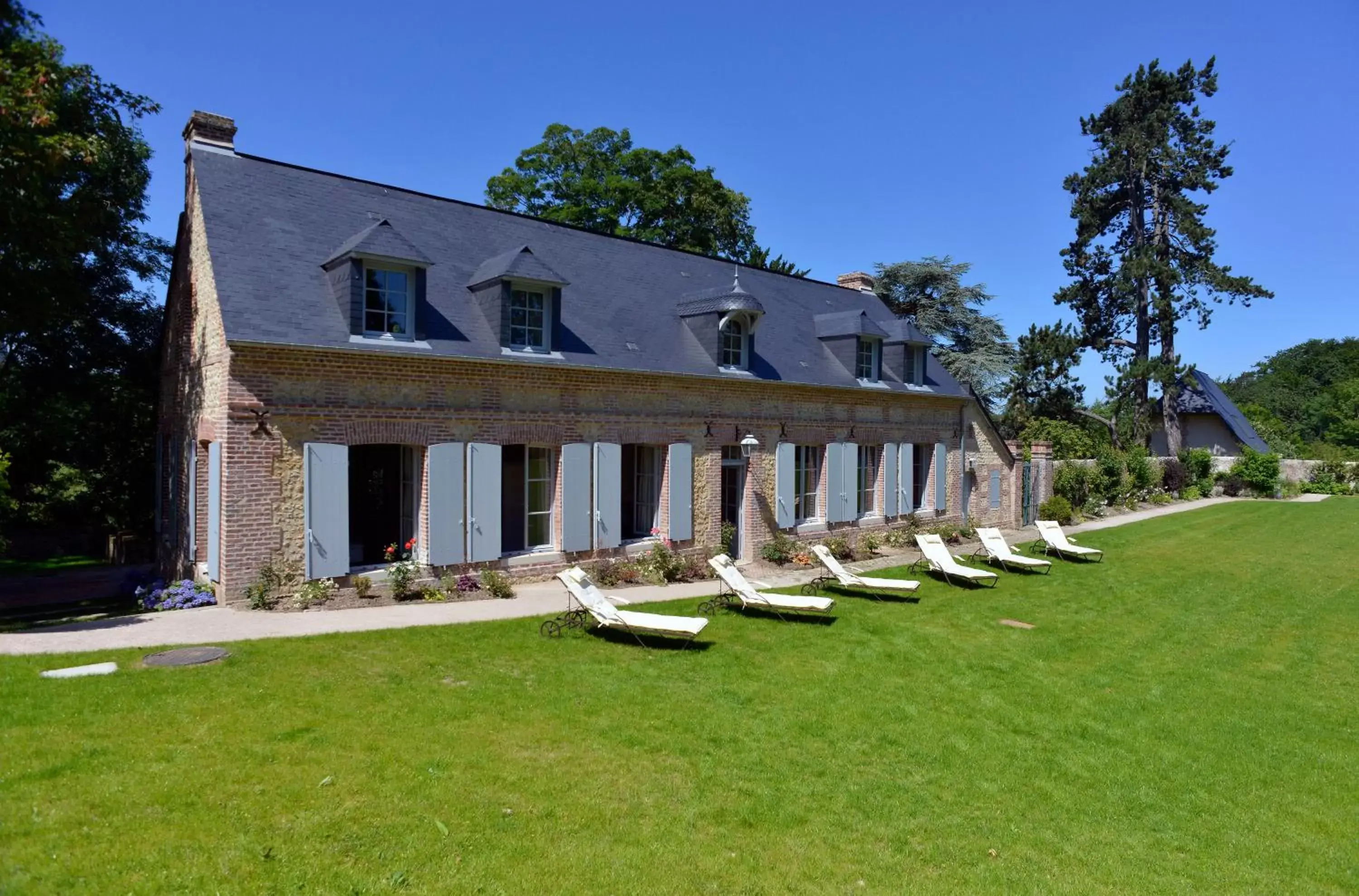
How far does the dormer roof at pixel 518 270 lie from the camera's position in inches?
484

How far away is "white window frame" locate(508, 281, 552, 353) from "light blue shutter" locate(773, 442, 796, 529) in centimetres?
562

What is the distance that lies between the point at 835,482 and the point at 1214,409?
1215 inches

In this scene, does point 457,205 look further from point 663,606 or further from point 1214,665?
point 1214,665

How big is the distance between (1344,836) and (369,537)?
46.0 feet

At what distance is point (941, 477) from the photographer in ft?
67.4

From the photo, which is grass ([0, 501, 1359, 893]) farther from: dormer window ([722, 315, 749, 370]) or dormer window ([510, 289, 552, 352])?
dormer window ([722, 315, 749, 370])

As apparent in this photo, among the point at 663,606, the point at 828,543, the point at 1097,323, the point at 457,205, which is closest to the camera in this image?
the point at 663,606

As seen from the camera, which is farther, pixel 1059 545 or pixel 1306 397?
pixel 1306 397

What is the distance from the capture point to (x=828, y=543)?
17047mm

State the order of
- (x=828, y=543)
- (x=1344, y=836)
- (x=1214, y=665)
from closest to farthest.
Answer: (x=1344, y=836)
(x=1214, y=665)
(x=828, y=543)

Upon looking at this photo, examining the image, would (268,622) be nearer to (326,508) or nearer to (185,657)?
(185,657)

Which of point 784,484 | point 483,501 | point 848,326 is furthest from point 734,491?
point 483,501

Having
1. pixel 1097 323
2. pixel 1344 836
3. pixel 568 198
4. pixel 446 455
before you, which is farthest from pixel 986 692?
pixel 1097 323

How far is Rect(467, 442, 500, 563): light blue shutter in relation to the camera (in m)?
11.7
